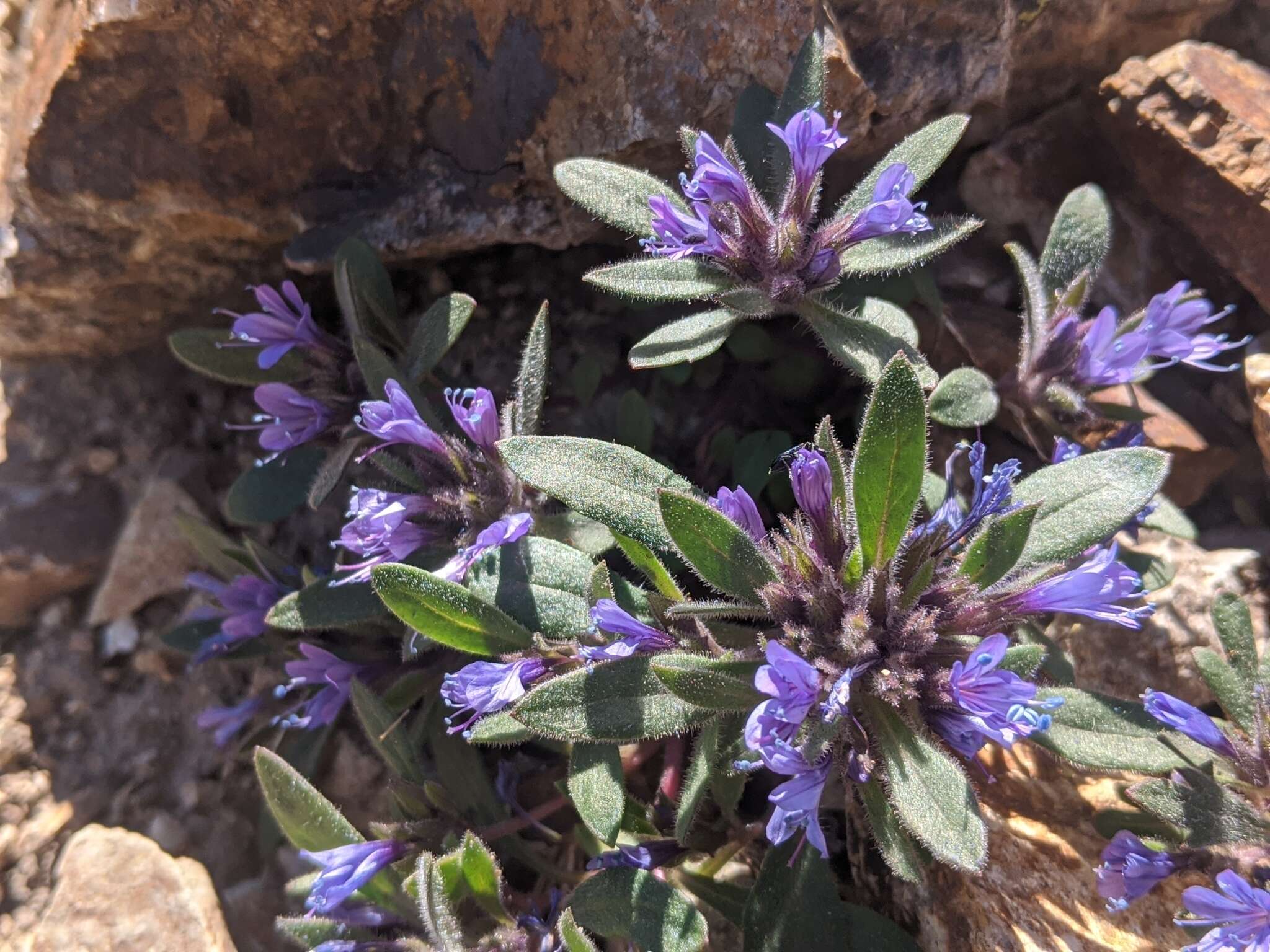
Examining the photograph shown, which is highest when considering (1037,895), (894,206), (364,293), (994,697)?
(894,206)

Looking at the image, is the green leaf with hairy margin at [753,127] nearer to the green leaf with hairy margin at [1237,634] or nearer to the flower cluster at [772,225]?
the flower cluster at [772,225]

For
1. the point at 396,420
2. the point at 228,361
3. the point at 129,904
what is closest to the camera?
the point at 396,420

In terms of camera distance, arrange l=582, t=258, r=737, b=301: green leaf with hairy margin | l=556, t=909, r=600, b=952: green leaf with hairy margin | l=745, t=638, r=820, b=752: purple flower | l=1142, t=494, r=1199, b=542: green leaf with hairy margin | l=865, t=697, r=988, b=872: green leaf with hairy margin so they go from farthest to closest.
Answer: l=1142, t=494, r=1199, b=542: green leaf with hairy margin, l=582, t=258, r=737, b=301: green leaf with hairy margin, l=556, t=909, r=600, b=952: green leaf with hairy margin, l=865, t=697, r=988, b=872: green leaf with hairy margin, l=745, t=638, r=820, b=752: purple flower

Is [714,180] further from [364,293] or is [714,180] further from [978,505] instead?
[364,293]

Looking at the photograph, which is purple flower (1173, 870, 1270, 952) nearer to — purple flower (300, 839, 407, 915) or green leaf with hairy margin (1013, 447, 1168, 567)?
green leaf with hairy margin (1013, 447, 1168, 567)

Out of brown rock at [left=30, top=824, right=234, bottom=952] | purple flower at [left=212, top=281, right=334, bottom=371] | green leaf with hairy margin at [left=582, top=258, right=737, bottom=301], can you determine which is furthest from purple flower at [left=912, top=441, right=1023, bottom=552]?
brown rock at [left=30, top=824, right=234, bottom=952]

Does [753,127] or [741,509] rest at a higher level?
[753,127]

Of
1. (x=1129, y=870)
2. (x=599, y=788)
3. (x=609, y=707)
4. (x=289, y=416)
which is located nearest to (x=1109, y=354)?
(x=1129, y=870)
